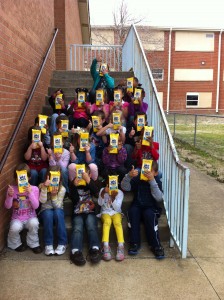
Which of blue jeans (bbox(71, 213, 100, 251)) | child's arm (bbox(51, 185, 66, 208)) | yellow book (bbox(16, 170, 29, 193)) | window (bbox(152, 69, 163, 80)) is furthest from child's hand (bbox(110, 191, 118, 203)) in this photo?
window (bbox(152, 69, 163, 80))

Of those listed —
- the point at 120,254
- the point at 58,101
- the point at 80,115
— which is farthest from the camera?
the point at 58,101

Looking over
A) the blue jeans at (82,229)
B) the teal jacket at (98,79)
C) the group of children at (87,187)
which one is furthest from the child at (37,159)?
the teal jacket at (98,79)

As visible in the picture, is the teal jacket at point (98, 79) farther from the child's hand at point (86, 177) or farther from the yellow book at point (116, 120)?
the child's hand at point (86, 177)

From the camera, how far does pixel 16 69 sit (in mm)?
4539

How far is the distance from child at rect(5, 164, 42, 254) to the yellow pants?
0.77 meters

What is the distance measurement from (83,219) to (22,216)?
2.34 feet

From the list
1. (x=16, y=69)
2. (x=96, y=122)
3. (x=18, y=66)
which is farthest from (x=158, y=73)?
(x=16, y=69)

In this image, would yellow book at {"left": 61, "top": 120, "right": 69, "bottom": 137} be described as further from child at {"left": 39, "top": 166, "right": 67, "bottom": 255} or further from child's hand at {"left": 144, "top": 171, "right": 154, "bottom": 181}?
child's hand at {"left": 144, "top": 171, "right": 154, "bottom": 181}

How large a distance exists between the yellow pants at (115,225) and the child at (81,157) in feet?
1.82

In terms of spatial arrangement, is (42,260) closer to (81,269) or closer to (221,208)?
(81,269)

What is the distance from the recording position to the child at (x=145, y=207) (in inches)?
149

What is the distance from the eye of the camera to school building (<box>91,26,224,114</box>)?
27.2 metres

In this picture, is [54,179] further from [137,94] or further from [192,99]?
[192,99]

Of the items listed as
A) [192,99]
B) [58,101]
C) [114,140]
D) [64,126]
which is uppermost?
[192,99]
